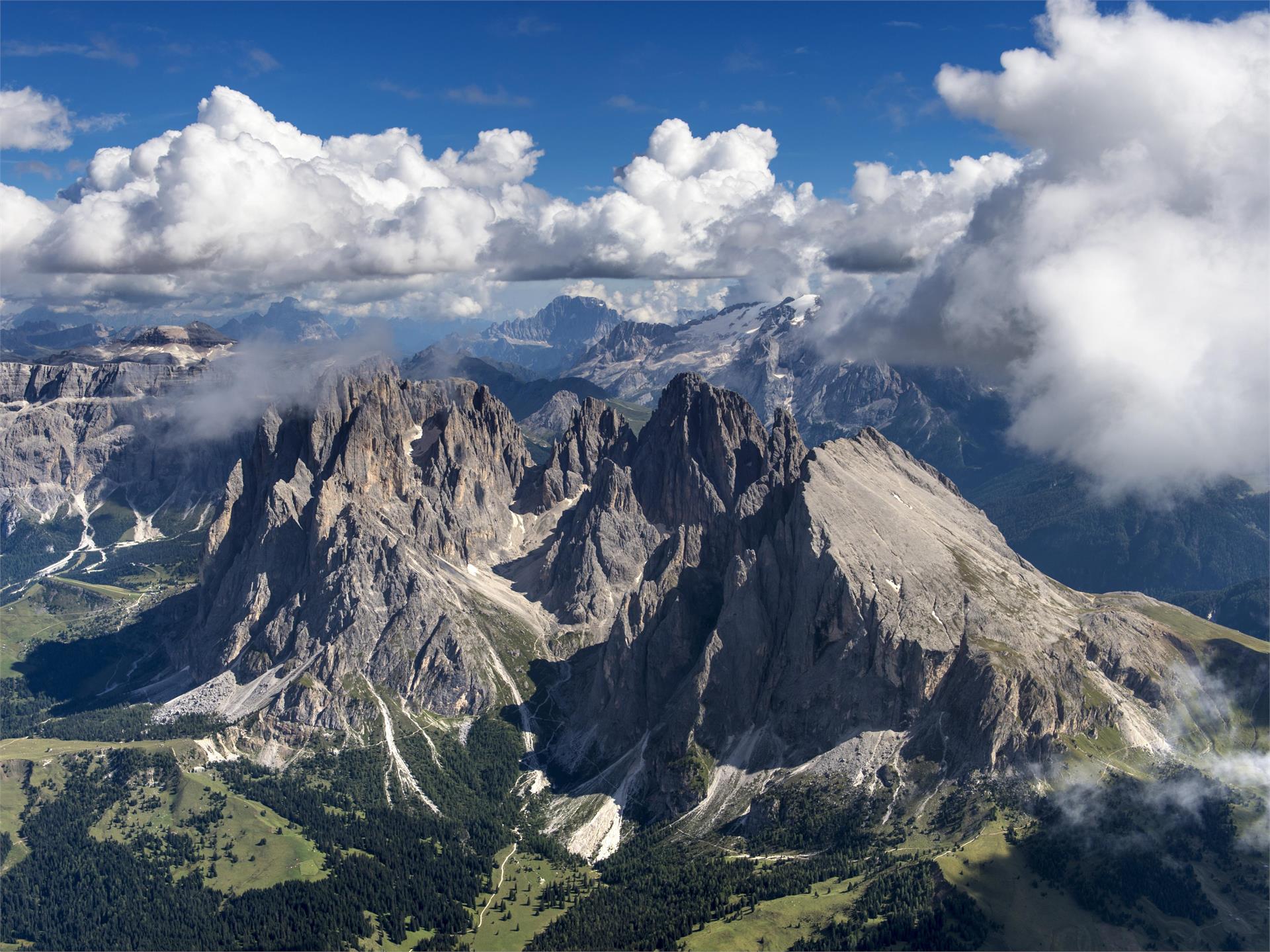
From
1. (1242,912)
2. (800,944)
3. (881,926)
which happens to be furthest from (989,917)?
(1242,912)

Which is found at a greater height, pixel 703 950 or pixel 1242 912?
pixel 1242 912

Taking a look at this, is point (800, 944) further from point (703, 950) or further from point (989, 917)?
point (989, 917)

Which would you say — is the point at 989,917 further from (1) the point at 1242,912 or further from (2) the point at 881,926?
(1) the point at 1242,912

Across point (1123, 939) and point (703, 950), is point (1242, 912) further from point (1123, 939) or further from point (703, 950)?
point (703, 950)

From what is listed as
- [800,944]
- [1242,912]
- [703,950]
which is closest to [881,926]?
[800,944]

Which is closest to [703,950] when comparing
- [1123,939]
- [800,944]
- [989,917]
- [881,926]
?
[800,944]

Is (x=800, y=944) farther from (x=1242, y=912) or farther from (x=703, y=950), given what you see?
(x=1242, y=912)
